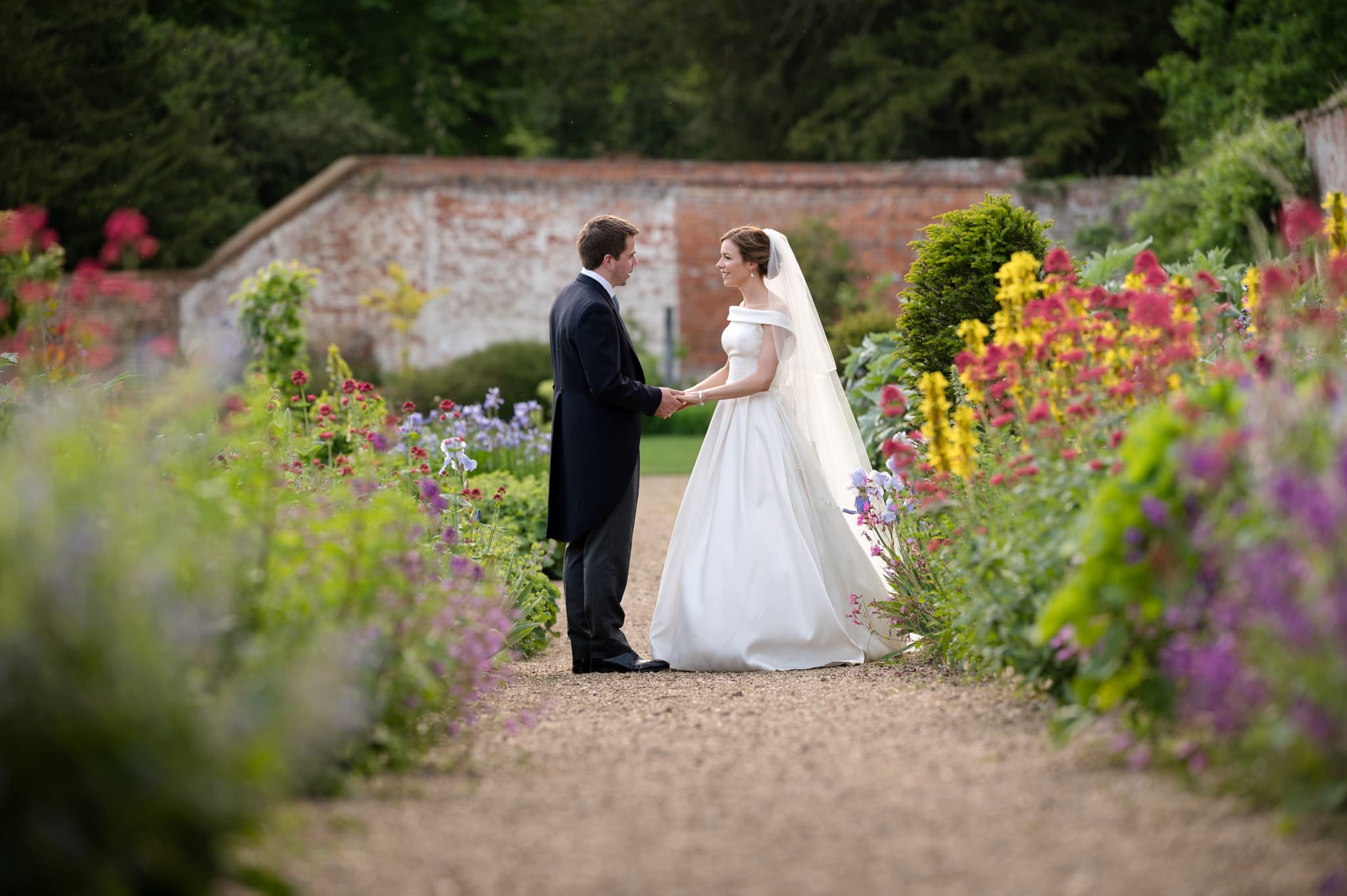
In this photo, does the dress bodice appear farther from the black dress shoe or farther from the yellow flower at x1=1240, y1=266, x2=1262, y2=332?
the yellow flower at x1=1240, y1=266, x2=1262, y2=332

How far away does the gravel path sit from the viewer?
2426 mm

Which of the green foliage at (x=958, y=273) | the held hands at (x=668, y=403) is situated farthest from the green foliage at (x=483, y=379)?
the held hands at (x=668, y=403)

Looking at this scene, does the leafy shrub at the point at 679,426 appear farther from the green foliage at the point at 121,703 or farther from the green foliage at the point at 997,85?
the green foliage at the point at 121,703

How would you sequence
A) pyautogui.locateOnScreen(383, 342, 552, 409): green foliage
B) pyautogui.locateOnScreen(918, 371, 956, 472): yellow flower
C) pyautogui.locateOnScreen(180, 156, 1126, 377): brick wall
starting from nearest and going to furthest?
1. pyautogui.locateOnScreen(918, 371, 956, 472): yellow flower
2. pyautogui.locateOnScreen(383, 342, 552, 409): green foliage
3. pyautogui.locateOnScreen(180, 156, 1126, 377): brick wall

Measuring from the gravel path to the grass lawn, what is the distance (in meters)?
8.75

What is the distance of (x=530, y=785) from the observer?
3.10 m

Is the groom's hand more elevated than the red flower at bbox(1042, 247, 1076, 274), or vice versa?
the red flower at bbox(1042, 247, 1076, 274)

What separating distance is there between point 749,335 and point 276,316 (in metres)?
6.70

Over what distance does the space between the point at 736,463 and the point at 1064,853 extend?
3.15 meters

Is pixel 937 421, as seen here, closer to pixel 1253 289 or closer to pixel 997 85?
pixel 1253 289

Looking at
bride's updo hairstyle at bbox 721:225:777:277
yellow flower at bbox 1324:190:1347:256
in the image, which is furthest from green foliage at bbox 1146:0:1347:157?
bride's updo hairstyle at bbox 721:225:777:277

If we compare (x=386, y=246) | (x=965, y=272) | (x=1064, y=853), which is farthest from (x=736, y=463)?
(x=386, y=246)

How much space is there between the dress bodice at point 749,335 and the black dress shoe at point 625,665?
125 centimetres

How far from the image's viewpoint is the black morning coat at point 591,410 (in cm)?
523
